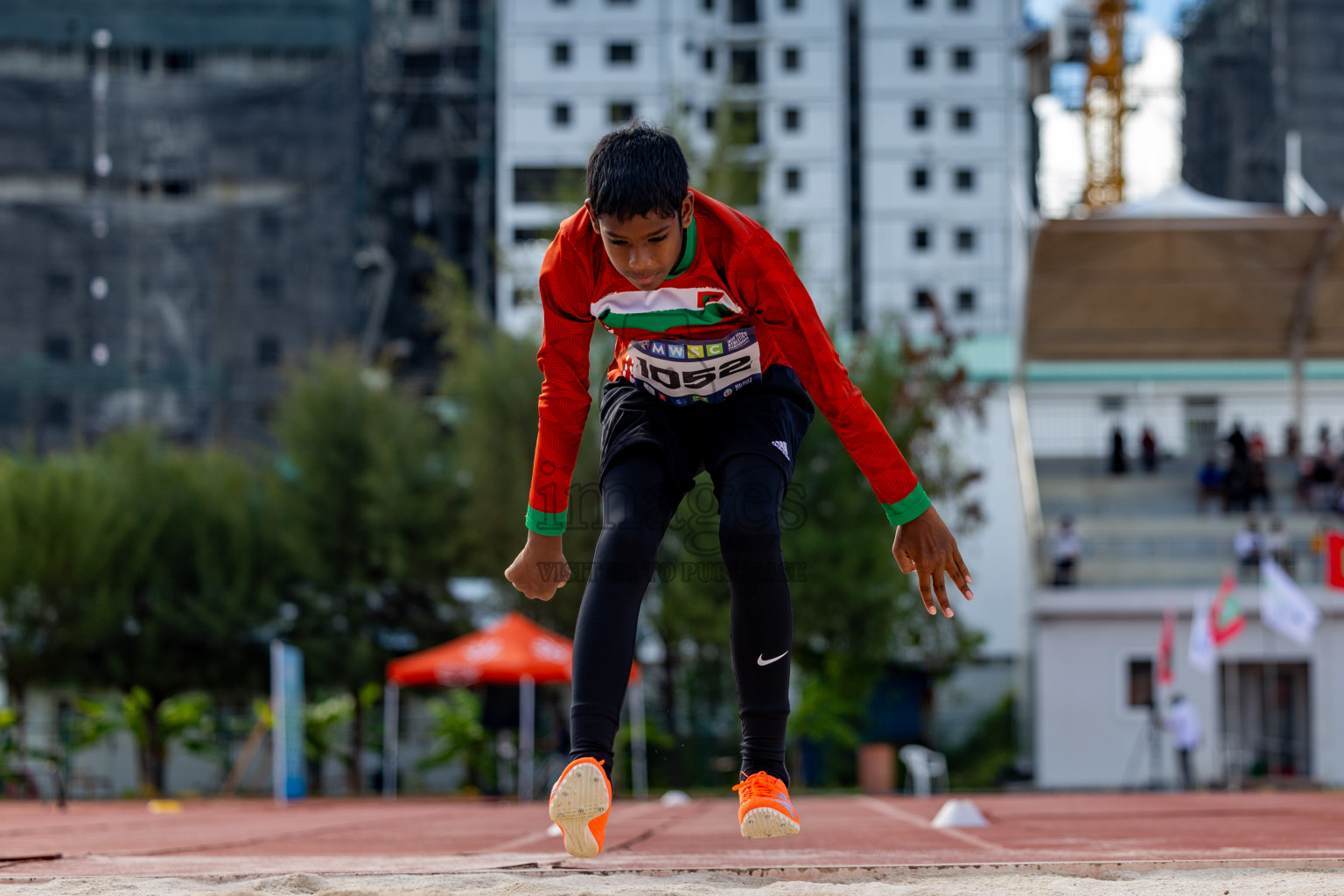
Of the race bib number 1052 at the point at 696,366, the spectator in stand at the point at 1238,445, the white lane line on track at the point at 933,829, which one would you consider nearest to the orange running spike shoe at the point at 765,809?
the white lane line on track at the point at 933,829

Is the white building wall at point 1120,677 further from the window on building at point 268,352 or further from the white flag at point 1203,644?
the window on building at point 268,352

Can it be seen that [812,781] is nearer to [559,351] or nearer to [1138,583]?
[1138,583]

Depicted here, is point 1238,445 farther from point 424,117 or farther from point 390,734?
point 424,117

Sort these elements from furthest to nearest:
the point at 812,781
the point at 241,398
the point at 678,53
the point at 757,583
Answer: the point at 678,53 < the point at 241,398 < the point at 812,781 < the point at 757,583

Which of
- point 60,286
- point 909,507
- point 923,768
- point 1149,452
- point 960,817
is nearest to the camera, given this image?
point 909,507

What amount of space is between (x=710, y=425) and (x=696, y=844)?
152cm

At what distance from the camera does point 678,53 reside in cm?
6031

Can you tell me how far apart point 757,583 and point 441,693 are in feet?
73.9

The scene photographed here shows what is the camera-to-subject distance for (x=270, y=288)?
49.8 metres

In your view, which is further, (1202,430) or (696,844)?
(1202,430)


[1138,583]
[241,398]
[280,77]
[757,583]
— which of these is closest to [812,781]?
[1138,583]

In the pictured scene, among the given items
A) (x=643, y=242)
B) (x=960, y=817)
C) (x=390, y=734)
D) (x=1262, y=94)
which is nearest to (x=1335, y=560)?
(x=390, y=734)

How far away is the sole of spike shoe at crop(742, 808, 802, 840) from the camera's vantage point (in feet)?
11.2

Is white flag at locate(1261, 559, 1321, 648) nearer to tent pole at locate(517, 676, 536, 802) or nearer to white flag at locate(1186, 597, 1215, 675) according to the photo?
white flag at locate(1186, 597, 1215, 675)
